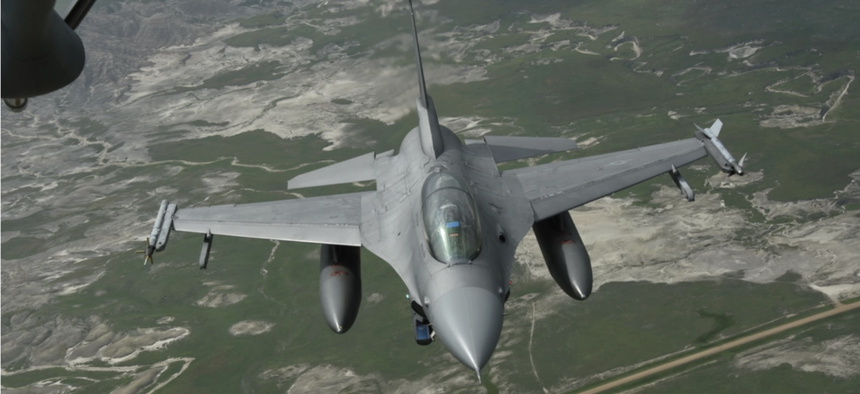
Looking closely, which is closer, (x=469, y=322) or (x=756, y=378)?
(x=469, y=322)

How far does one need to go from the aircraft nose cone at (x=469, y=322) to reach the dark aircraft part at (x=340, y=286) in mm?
7318

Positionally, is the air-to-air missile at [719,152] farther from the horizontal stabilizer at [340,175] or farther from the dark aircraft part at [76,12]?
the dark aircraft part at [76,12]

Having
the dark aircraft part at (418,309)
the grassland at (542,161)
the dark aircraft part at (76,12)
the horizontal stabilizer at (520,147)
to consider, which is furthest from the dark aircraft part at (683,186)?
the grassland at (542,161)

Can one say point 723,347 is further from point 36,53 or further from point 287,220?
point 36,53

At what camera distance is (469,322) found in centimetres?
2056

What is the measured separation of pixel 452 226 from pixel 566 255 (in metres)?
9.60

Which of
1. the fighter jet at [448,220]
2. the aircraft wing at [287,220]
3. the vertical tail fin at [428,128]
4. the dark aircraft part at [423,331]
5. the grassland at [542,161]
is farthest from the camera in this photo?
the grassland at [542,161]

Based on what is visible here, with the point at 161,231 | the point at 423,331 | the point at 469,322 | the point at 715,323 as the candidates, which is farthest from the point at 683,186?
the point at 715,323

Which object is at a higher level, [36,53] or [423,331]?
[36,53]

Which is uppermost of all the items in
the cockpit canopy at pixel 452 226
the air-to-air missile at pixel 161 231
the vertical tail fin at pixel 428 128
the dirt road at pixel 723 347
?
the cockpit canopy at pixel 452 226

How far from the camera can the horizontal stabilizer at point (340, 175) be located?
34.7 meters

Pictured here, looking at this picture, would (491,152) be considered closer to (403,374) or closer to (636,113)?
(403,374)

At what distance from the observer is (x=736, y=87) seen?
160 m

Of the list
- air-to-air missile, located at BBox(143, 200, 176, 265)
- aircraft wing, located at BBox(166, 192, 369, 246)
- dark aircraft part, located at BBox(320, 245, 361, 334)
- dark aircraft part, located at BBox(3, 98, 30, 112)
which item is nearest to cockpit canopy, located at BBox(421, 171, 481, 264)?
aircraft wing, located at BBox(166, 192, 369, 246)
